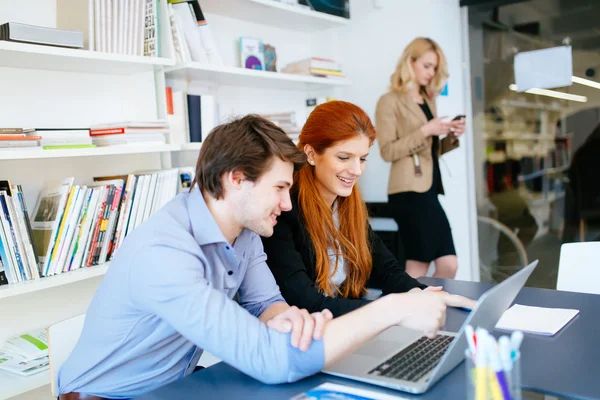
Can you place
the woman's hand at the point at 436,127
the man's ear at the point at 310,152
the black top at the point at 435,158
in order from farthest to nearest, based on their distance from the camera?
the black top at the point at 435,158 → the woman's hand at the point at 436,127 → the man's ear at the point at 310,152

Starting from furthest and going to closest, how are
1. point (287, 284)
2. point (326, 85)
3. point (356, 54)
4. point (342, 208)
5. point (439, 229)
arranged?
point (356, 54)
point (326, 85)
point (439, 229)
point (342, 208)
point (287, 284)

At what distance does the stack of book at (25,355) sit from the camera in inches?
80.4

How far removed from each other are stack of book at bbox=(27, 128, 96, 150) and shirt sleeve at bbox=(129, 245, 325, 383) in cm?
127

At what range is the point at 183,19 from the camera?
279cm

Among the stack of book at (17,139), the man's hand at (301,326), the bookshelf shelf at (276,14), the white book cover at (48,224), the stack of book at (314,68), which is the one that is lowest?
the man's hand at (301,326)

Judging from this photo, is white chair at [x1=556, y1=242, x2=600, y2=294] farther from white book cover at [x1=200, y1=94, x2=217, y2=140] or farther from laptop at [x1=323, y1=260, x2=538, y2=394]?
white book cover at [x1=200, y1=94, x2=217, y2=140]

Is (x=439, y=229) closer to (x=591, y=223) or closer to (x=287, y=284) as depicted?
(x=591, y=223)

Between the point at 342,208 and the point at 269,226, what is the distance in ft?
1.87

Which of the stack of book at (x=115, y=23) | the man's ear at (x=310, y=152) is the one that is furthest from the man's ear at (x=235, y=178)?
the stack of book at (x=115, y=23)

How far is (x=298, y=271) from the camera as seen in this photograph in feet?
5.24

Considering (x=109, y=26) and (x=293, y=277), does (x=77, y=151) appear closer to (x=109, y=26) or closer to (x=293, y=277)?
(x=109, y=26)

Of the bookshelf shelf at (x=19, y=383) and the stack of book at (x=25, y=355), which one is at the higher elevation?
the stack of book at (x=25, y=355)

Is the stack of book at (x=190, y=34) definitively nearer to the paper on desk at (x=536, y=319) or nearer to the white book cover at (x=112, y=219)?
the white book cover at (x=112, y=219)

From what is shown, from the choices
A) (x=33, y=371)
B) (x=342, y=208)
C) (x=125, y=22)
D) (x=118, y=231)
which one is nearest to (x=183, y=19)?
(x=125, y=22)
